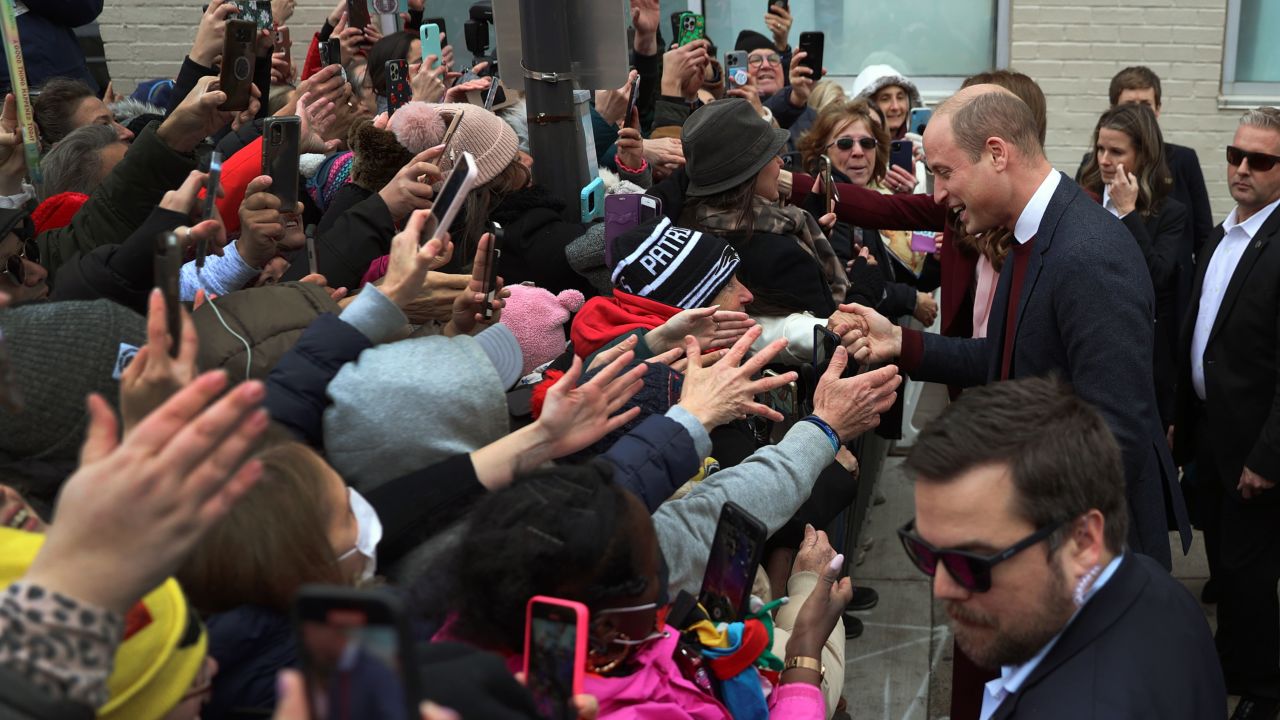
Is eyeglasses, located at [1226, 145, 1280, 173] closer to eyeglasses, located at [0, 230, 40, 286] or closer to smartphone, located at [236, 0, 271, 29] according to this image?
smartphone, located at [236, 0, 271, 29]

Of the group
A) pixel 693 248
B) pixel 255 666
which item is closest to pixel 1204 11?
pixel 693 248

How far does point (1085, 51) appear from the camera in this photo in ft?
29.3

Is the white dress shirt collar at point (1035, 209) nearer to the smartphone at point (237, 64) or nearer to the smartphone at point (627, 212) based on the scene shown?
the smartphone at point (627, 212)

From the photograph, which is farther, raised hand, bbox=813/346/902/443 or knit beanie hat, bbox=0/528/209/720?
raised hand, bbox=813/346/902/443

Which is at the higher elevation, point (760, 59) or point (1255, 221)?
point (760, 59)

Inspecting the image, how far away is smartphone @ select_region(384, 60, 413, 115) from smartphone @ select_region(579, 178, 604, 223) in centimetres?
113

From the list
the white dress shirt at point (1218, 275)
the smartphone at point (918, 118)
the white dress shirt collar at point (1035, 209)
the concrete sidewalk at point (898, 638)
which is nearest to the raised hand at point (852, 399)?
the white dress shirt collar at point (1035, 209)

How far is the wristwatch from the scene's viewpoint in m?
2.44

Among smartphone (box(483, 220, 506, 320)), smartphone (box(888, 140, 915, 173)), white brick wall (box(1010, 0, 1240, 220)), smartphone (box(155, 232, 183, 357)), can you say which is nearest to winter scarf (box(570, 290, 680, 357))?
smartphone (box(483, 220, 506, 320))

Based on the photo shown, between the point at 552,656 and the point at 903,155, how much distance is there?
5454 mm

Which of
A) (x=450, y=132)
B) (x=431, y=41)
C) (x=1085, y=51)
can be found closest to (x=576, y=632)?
(x=450, y=132)

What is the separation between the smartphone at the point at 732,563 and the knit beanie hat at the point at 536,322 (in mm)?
1191

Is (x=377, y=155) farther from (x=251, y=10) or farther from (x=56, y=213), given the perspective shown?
(x=251, y=10)

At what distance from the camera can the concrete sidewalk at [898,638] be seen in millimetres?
4453
